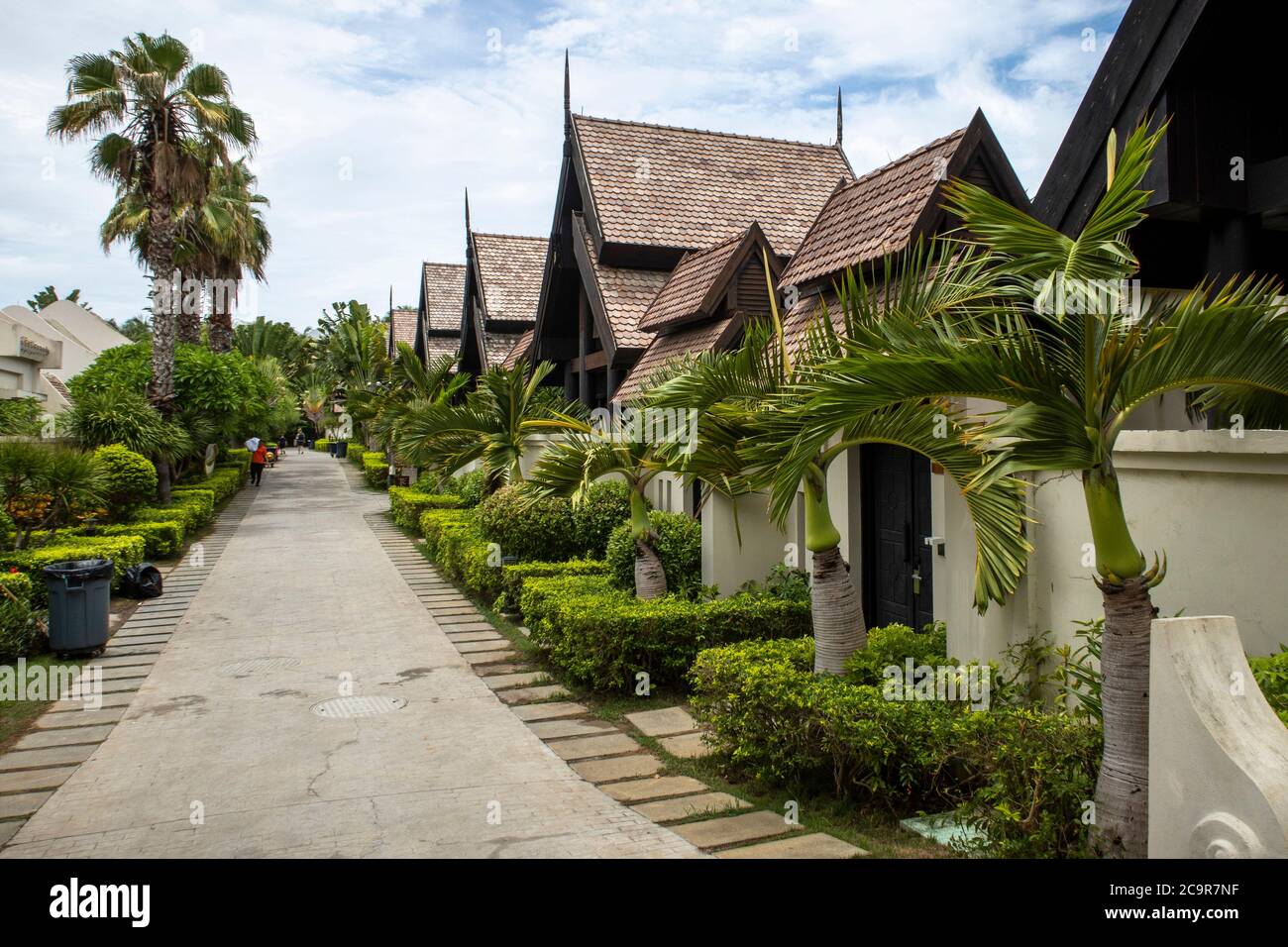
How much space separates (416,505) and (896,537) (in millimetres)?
15753

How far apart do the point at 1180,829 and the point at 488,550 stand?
1143 centimetres

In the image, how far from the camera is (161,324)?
21953mm

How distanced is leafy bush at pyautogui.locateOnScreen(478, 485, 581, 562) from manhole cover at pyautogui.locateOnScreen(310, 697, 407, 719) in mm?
4949

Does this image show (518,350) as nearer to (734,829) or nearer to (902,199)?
(902,199)

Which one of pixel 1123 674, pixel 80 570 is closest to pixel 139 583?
pixel 80 570

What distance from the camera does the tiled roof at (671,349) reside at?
42.0ft

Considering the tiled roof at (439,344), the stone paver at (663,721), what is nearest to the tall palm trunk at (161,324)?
the tiled roof at (439,344)

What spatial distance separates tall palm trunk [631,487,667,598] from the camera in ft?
33.7

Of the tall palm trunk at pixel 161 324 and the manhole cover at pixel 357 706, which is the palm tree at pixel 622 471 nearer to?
the manhole cover at pixel 357 706

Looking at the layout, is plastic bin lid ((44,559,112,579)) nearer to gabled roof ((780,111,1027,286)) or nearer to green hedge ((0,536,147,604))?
green hedge ((0,536,147,604))

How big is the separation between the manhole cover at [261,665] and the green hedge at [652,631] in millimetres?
3108
